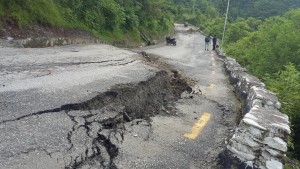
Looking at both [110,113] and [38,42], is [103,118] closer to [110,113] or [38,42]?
[110,113]

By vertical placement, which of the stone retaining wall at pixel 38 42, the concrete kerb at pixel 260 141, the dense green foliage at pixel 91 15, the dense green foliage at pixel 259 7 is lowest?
the concrete kerb at pixel 260 141

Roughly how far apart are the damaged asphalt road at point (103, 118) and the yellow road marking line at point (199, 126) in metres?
0.06

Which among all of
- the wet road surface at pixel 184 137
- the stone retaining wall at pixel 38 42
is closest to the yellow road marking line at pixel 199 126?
the wet road surface at pixel 184 137

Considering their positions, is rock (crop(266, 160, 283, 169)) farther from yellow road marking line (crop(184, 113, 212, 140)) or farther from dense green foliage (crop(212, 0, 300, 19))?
dense green foliage (crop(212, 0, 300, 19))

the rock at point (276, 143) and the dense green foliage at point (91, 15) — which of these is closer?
the rock at point (276, 143)

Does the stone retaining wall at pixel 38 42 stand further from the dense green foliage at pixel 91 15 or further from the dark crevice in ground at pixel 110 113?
the dark crevice in ground at pixel 110 113

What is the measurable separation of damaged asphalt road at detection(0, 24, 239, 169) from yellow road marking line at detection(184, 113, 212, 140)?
6cm

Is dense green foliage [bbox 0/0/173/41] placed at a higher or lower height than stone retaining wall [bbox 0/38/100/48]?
higher

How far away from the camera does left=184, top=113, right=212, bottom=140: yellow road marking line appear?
5.13 m

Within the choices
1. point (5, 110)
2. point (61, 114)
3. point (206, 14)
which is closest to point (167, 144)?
point (61, 114)

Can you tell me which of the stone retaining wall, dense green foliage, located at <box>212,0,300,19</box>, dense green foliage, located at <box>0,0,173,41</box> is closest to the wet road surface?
the stone retaining wall

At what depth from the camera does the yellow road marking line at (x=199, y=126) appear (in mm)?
5127

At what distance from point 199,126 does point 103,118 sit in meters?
1.83

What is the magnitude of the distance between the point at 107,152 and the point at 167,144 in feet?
3.41
